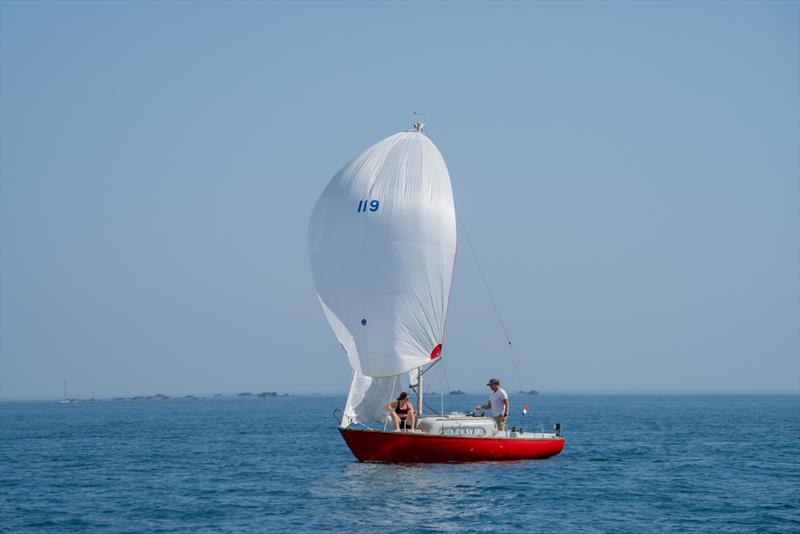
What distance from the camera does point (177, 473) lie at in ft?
117

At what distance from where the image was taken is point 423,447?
3228 cm

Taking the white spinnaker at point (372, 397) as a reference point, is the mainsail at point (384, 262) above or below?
above

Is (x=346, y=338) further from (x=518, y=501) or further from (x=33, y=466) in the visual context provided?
(x=33, y=466)

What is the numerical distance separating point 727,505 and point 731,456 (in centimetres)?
1508

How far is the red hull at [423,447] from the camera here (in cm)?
3219

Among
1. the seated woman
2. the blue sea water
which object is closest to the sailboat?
the seated woman

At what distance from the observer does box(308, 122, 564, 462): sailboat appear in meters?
33.8

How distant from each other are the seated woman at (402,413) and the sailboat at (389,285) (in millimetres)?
377

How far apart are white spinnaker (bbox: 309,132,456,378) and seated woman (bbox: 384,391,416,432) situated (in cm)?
108

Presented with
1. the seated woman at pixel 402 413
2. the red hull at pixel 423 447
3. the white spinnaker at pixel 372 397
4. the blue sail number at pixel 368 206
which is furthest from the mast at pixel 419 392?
the blue sail number at pixel 368 206

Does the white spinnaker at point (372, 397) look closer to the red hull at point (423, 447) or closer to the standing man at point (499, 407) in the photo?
the red hull at point (423, 447)

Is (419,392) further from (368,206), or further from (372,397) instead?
(368,206)

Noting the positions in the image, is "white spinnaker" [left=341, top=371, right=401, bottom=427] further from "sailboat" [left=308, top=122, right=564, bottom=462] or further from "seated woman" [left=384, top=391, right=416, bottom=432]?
"seated woman" [left=384, top=391, right=416, bottom=432]

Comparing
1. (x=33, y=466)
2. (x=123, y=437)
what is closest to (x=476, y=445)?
(x=33, y=466)
